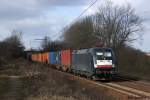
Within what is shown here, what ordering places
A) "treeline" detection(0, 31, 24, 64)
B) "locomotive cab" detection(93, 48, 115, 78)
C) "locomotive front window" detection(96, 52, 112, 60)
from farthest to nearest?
"treeline" detection(0, 31, 24, 64) → "locomotive front window" detection(96, 52, 112, 60) → "locomotive cab" detection(93, 48, 115, 78)

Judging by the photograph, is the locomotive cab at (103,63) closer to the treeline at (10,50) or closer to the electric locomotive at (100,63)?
the electric locomotive at (100,63)

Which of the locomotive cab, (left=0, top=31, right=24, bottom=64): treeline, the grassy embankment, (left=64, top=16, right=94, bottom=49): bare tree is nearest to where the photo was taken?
the grassy embankment

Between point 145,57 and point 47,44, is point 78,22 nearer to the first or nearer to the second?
point 47,44

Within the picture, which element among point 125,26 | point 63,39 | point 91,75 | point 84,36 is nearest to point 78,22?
point 63,39

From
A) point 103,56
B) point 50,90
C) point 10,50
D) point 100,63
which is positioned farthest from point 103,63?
point 10,50

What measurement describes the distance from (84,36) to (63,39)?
52.3 ft

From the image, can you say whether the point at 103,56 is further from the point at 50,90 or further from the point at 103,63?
the point at 50,90

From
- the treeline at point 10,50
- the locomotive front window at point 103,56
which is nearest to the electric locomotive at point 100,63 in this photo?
the locomotive front window at point 103,56

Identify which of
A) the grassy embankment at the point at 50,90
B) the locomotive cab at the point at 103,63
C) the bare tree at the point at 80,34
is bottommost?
the grassy embankment at the point at 50,90

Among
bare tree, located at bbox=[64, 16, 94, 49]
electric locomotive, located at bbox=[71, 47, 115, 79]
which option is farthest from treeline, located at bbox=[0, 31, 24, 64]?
electric locomotive, located at bbox=[71, 47, 115, 79]

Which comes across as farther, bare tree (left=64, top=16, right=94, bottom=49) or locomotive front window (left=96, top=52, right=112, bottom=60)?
bare tree (left=64, top=16, right=94, bottom=49)

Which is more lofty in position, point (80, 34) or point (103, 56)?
point (80, 34)

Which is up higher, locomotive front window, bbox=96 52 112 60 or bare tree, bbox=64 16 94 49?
bare tree, bbox=64 16 94 49

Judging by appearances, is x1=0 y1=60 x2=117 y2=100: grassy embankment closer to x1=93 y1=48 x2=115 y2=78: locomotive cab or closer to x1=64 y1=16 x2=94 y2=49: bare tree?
x1=93 y1=48 x2=115 y2=78: locomotive cab
